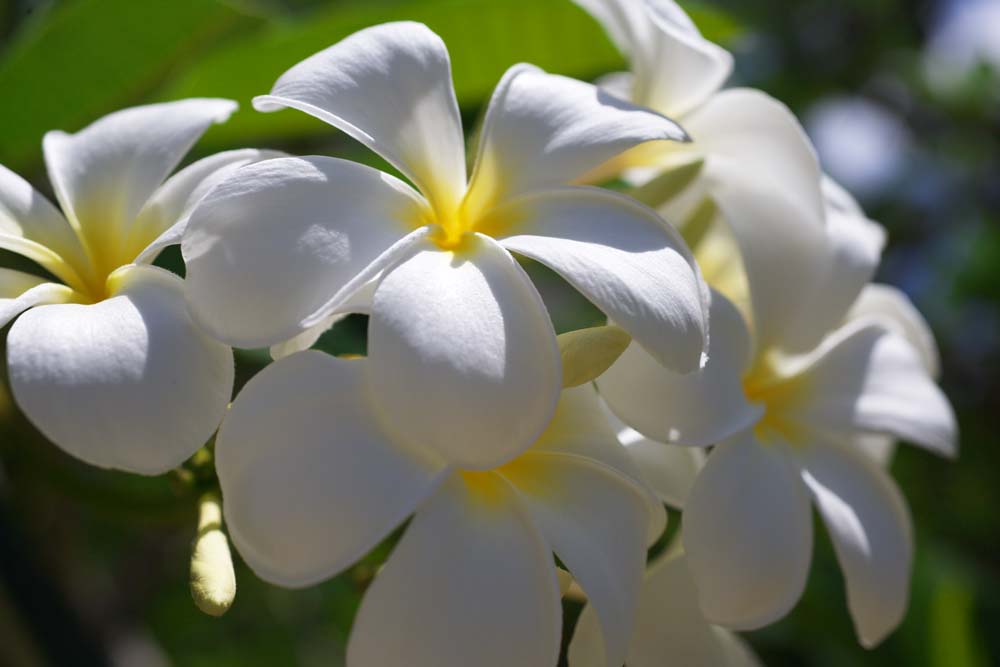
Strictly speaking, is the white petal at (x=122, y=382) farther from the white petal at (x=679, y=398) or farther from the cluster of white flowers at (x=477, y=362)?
the white petal at (x=679, y=398)

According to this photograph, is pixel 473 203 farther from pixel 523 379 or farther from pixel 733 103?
pixel 733 103

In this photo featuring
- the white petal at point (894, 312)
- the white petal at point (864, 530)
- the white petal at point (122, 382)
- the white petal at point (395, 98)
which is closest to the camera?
the white petal at point (122, 382)

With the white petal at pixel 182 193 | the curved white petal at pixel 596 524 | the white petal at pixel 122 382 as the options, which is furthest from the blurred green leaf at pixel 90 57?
the curved white petal at pixel 596 524

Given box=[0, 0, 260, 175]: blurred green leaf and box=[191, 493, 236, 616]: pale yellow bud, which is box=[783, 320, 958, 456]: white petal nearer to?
box=[191, 493, 236, 616]: pale yellow bud

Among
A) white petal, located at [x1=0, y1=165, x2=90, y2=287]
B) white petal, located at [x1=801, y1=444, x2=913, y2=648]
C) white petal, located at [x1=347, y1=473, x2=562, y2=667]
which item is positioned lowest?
white petal, located at [x1=801, y1=444, x2=913, y2=648]

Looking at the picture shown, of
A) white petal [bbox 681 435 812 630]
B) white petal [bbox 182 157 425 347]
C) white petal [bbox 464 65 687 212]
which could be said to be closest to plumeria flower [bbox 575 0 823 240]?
white petal [bbox 464 65 687 212]

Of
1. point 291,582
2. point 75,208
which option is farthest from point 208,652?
point 291,582

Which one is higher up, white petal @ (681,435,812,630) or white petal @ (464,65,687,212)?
white petal @ (464,65,687,212)
